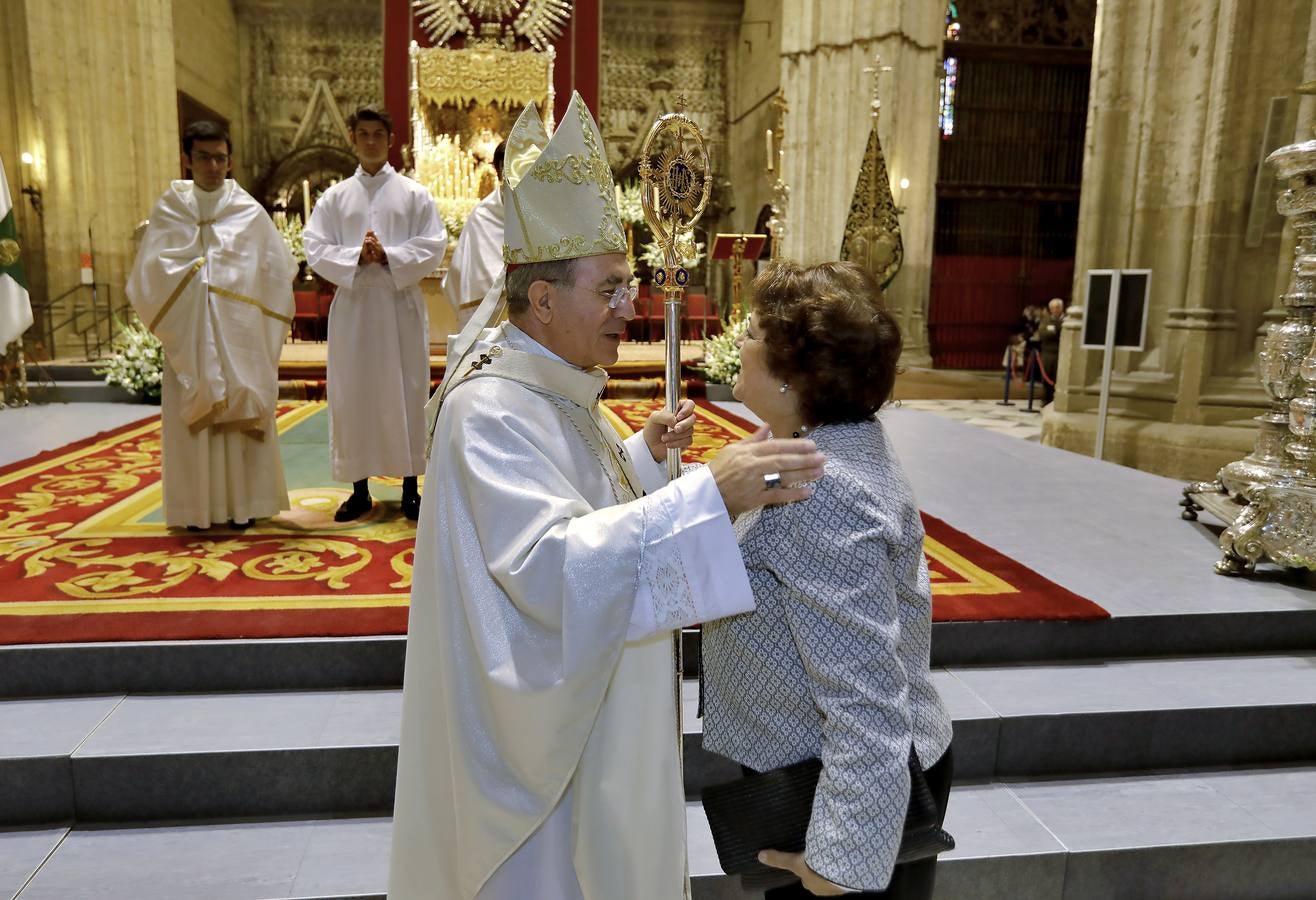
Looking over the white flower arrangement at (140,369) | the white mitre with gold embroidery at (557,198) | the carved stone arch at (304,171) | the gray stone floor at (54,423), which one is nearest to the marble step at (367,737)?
the white mitre with gold embroidery at (557,198)

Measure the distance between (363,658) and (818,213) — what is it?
1192 centimetres

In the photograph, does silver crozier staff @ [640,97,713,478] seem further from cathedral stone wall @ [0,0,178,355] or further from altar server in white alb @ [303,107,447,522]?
cathedral stone wall @ [0,0,178,355]

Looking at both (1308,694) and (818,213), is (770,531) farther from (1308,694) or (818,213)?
(818,213)

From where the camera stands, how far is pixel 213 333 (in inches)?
155

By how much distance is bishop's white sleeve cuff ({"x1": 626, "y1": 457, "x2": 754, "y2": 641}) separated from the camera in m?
1.26

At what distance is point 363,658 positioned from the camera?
2938 mm

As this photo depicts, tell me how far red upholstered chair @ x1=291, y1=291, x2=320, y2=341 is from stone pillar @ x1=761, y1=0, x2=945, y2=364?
6880 mm

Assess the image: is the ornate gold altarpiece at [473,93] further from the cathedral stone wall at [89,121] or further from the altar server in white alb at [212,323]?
the altar server in white alb at [212,323]

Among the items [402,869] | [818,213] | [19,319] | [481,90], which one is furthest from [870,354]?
[481,90]

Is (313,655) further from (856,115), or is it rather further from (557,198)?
(856,115)

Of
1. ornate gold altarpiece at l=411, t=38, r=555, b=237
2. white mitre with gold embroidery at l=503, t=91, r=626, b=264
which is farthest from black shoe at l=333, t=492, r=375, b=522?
ornate gold altarpiece at l=411, t=38, r=555, b=237

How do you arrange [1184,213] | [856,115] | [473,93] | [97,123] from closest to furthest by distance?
[1184,213]
[97,123]
[856,115]
[473,93]

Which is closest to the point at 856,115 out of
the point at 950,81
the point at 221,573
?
the point at 950,81

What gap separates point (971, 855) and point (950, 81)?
1660 cm
